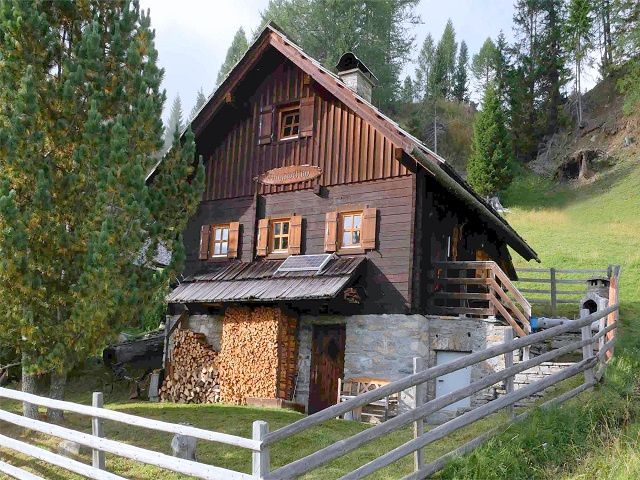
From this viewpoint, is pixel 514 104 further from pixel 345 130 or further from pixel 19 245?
pixel 19 245

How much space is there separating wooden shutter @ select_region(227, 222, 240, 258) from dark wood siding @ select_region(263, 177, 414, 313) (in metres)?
2.09

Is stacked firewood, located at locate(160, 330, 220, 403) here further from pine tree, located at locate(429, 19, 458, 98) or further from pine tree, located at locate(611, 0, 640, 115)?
pine tree, located at locate(429, 19, 458, 98)

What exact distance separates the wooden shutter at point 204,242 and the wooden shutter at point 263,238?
5.43 feet

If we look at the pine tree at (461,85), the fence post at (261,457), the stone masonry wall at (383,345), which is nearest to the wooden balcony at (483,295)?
the stone masonry wall at (383,345)

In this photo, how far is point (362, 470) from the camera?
19.1ft

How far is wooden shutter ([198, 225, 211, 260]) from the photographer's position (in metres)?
16.0

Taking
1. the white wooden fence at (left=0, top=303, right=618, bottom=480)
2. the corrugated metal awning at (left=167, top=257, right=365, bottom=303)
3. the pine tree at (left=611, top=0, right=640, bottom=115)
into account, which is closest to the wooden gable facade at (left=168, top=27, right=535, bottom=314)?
the corrugated metal awning at (left=167, top=257, right=365, bottom=303)

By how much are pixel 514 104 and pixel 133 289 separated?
1840 inches

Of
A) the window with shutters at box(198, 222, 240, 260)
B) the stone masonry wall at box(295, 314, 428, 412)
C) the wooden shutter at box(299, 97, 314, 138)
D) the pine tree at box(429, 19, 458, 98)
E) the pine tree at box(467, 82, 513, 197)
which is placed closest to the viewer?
the stone masonry wall at box(295, 314, 428, 412)

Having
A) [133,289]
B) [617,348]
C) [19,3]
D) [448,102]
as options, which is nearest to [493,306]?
[617,348]

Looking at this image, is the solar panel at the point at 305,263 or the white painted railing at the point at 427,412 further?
the solar panel at the point at 305,263

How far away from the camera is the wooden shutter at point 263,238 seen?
49.2ft

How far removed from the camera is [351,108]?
13875mm

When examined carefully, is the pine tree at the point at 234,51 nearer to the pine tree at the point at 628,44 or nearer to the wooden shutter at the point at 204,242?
the pine tree at the point at 628,44
